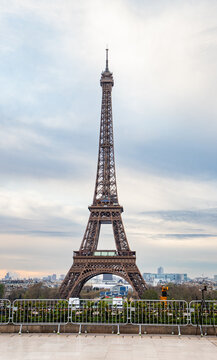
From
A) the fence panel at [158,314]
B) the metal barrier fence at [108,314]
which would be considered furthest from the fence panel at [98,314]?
the fence panel at [158,314]

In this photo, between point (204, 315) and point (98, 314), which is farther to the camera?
point (98, 314)

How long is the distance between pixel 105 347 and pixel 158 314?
4.53 metres

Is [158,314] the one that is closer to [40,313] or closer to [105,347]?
[105,347]

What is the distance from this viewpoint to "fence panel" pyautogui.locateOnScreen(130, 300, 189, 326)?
627 inches

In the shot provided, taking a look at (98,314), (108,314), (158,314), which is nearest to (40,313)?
(98,314)

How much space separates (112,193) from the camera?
6262cm

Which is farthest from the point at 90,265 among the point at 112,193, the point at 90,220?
the point at 112,193

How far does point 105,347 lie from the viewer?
12.8m

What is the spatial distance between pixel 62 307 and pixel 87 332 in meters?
1.89

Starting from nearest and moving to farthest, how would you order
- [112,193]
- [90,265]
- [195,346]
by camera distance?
[195,346] → [90,265] → [112,193]

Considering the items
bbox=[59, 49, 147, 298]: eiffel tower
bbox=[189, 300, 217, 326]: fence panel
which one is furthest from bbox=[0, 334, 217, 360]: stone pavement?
bbox=[59, 49, 147, 298]: eiffel tower

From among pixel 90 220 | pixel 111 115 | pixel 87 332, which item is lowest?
pixel 87 332

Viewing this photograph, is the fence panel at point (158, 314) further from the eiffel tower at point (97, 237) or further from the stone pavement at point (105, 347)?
the eiffel tower at point (97, 237)

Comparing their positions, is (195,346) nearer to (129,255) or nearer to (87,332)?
(87,332)
